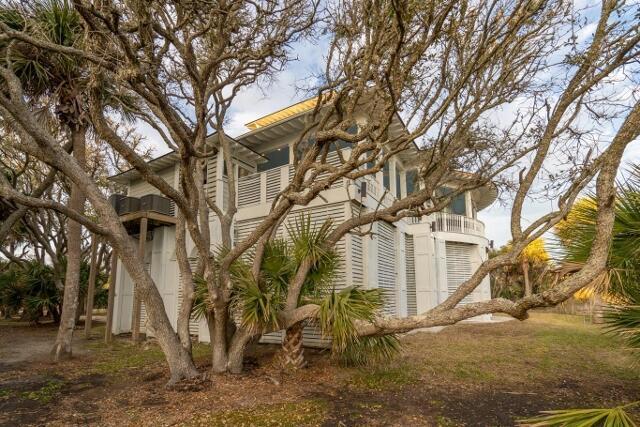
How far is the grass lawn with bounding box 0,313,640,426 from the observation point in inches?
208

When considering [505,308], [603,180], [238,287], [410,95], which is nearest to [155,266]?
[238,287]

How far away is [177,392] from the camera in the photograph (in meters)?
6.33

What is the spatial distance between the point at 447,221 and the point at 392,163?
4.35m

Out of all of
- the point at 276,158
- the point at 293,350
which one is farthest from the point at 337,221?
the point at 276,158

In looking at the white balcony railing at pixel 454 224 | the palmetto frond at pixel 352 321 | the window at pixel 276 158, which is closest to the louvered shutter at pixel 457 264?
the white balcony railing at pixel 454 224

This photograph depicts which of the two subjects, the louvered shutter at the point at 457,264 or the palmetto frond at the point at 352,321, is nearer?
the palmetto frond at the point at 352,321

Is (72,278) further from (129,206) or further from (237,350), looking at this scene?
(237,350)

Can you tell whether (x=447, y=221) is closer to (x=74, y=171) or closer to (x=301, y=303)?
(x=301, y=303)

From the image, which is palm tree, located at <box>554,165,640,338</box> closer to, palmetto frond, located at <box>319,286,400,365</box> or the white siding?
palmetto frond, located at <box>319,286,400,365</box>

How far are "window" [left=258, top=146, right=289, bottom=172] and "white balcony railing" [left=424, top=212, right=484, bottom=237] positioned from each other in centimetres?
622

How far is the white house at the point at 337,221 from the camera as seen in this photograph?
10.7m

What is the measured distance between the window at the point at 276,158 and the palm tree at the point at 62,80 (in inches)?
239

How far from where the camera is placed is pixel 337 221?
1060 cm

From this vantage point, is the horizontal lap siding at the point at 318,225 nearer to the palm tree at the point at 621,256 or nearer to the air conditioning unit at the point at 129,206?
the air conditioning unit at the point at 129,206
